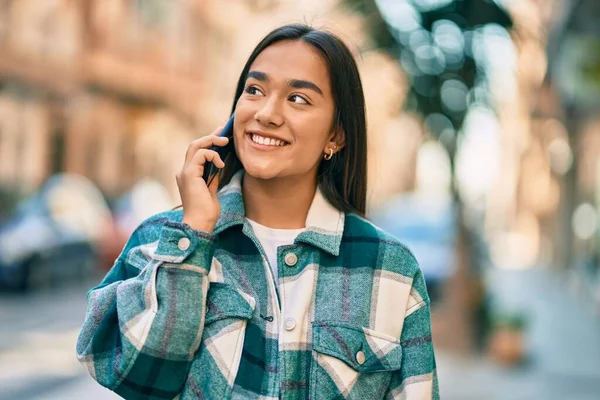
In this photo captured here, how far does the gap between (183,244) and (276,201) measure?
36 centimetres

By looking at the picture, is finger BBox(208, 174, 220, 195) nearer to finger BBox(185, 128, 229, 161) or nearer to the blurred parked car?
finger BBox(185, 128, 229, 161)

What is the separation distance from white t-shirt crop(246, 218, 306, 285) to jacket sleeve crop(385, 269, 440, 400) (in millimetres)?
341

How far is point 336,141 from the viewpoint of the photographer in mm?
2645

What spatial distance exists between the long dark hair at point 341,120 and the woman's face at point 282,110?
0.03 meters

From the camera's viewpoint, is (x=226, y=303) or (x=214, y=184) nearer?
(x=226, y=303)

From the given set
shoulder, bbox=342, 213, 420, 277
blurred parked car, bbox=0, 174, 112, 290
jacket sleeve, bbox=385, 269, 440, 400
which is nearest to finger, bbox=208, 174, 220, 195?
shoulder, bbox=342, 213, 420, 277

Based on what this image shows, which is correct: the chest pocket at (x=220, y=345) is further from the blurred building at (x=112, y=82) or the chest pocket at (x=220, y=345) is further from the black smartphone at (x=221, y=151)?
the blurred building at (x=112, y=82)

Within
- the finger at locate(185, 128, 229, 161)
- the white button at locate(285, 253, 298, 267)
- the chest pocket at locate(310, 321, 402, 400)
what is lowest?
the chest pocket at locate(310, 321, 402, 400)

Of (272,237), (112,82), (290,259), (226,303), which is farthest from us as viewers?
(112,82)

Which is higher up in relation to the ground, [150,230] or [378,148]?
[378,148]

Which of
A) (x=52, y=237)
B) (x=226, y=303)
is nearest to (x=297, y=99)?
(x=226, y=303)

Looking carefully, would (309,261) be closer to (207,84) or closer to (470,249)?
(470,249)

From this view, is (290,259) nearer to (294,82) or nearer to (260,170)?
(260,170)

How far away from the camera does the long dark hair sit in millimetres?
2518
